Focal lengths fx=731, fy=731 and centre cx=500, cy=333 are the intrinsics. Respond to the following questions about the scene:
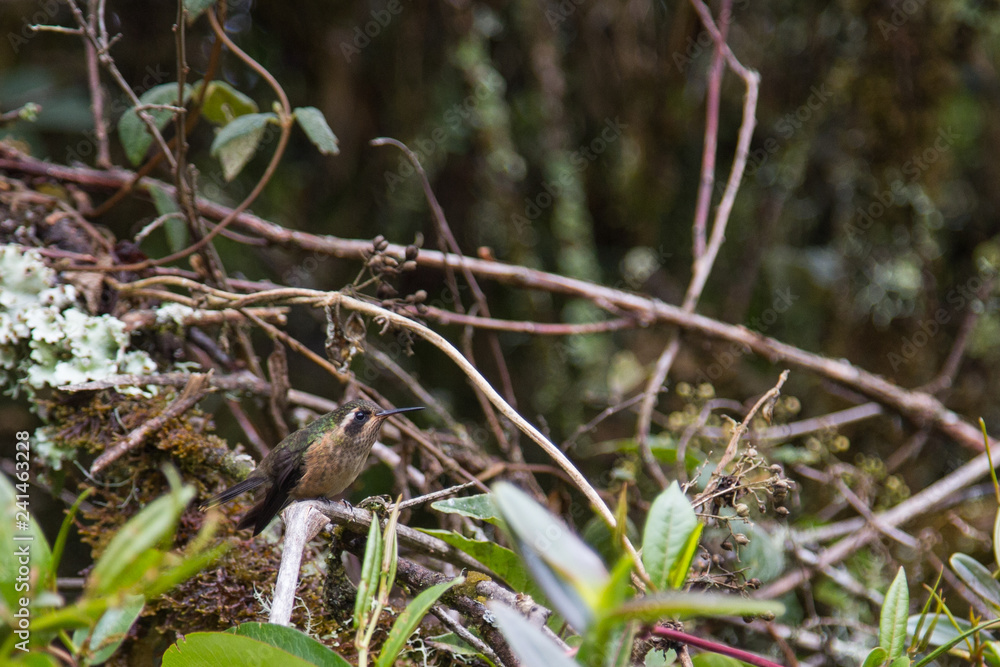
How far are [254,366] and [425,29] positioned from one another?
1.97 metres

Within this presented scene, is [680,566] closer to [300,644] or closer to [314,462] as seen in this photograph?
[300,644]

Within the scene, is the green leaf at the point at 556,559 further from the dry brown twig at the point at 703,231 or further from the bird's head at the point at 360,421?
the dry brown twig at the point at 703,231

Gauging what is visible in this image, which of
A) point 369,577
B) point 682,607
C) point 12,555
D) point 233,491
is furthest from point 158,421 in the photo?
point 682,607

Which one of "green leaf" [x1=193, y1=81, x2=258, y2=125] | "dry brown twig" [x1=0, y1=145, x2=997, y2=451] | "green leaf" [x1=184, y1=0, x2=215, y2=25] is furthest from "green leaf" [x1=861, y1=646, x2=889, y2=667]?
"green leaf" [x1=193, y1=81, x2=258, y2=125]

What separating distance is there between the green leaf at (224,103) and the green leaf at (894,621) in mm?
1950

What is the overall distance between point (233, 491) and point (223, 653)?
2.16 feet

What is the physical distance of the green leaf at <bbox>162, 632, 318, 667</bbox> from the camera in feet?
3.00

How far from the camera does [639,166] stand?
11.9 ft

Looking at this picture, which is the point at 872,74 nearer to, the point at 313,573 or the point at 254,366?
the point at 254,366

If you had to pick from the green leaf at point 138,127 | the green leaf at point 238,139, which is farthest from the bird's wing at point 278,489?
the green leaf at point 138,127

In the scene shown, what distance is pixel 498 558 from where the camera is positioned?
1.43 m

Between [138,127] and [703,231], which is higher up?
[138,127]

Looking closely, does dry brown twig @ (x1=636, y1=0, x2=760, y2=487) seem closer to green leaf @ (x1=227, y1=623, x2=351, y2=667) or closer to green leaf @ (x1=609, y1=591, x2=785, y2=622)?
green leaf @ (x1=227, y1=623, x2=351, y2=667)

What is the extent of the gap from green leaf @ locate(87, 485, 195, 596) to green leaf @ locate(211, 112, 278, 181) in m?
1.46
